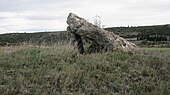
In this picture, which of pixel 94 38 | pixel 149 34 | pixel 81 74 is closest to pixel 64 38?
pixel 94 38

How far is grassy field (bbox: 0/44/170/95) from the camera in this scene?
354 inches

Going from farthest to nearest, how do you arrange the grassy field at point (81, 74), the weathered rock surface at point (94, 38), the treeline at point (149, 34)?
1. the treeline at point (149, 34)
2. the weathered rock surface at point (94, 38)
3. the grassy field at point (81, 74)

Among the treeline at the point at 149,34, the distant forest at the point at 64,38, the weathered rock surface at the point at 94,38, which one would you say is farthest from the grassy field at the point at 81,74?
the treeline at the point at 149,34

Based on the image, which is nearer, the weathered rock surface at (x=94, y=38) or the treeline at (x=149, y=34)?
the weathered rock surface at (x=94, y=38)

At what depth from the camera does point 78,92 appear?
8.84 m

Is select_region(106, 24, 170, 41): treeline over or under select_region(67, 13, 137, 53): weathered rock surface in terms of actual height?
under

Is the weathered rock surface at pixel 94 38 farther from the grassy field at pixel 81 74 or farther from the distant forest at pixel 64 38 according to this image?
the grassy field at pixel 81 74

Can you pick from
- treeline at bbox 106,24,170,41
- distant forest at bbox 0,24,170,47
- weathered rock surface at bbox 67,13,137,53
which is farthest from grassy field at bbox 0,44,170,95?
treeline at bbox 106,24,170,41

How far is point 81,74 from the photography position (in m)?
10.0

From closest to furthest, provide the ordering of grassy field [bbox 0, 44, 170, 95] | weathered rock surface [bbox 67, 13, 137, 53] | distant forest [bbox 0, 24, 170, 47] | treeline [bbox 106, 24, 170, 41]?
grassy field [bbox 0, 44, 170, 95], weathered rock surface [bbox 67, 13, 137, 53], distant forest [bbox 0, 24, 170, 47], treeline [bbox 106, 24, 170, 41]

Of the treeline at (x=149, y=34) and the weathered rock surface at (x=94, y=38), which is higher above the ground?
the weathered rock surface at (x=94, y=38)

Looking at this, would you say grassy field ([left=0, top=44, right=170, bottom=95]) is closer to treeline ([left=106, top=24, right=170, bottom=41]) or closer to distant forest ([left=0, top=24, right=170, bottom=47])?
distant forest ([left=0, top=24, right=170, bottom=47])

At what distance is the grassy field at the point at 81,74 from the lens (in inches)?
354

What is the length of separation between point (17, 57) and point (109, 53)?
366 cm
